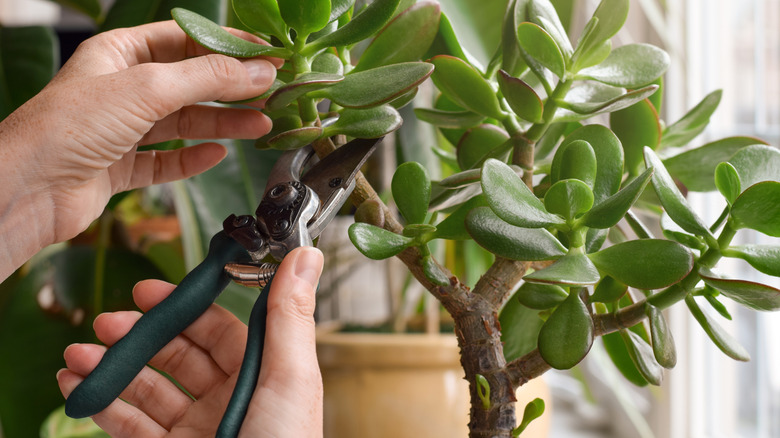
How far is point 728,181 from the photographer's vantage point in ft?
1.15

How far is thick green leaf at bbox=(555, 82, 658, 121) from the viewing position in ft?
1.20

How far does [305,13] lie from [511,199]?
0.17m

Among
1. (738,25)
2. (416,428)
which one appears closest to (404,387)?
(416,428)

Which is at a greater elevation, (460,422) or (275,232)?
(275,232)

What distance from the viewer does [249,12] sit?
387mm

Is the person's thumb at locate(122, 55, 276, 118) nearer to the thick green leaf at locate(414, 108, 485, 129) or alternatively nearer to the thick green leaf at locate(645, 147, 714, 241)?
the thick green leaf at locate(414, 108, 485, 129)

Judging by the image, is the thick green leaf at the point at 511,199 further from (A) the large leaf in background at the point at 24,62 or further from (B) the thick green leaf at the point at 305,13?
(A) the large leaf in background at the point at 24,62

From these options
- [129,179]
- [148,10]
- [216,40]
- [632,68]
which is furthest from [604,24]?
[148,10]

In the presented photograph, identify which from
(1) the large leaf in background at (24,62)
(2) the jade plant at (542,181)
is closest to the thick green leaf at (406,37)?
(2) the jade plant at (542,181)

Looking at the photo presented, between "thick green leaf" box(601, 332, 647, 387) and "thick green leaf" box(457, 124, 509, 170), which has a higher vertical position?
"thick green leaf" box(457, 124, 509, 170)

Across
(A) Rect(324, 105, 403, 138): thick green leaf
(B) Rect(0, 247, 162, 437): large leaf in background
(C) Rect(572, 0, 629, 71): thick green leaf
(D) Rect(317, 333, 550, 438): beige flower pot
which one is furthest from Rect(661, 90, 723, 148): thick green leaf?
(B) Rect(0, 247, 162, 437): large leaf in background

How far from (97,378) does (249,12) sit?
0.25 metres

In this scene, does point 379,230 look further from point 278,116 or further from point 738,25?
point 738,25

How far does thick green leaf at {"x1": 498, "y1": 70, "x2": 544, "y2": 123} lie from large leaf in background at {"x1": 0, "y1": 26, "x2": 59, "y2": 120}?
2.68 ft
